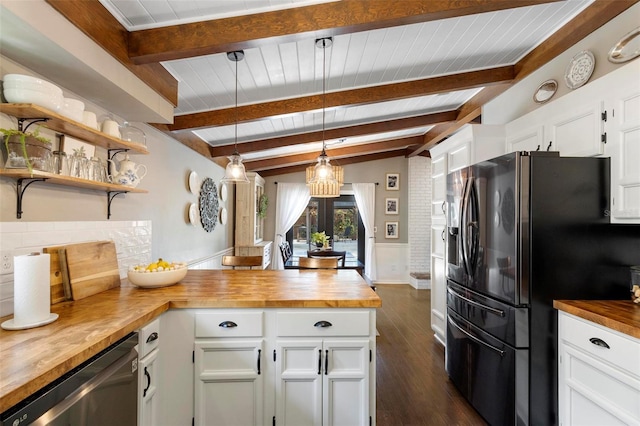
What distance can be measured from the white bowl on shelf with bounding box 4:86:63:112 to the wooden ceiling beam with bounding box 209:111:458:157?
288cm

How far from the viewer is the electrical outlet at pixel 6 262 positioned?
4.38 ft

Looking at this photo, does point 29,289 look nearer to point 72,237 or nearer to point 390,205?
point 72,237

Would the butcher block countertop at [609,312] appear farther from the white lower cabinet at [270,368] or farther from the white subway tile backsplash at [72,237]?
the white subway tile backsplash at [72,237]

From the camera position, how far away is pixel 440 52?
8.09 ft

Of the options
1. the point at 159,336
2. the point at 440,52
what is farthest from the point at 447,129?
the point at 159,336

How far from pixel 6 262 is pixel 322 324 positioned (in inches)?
61.4

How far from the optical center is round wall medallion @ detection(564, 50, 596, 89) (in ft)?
6.91

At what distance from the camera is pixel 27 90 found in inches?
50.4

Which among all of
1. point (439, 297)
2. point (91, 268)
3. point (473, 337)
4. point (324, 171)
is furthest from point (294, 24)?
point (439, 297)

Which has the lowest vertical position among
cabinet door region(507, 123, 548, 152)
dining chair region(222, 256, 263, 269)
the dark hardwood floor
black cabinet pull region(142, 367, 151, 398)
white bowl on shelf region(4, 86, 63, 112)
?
the dark hardwood floor

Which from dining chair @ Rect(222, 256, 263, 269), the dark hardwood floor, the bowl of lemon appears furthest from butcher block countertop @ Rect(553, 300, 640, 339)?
dining chair @ Rect(222, 256, 263, 269)

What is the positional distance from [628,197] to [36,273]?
2986 millimetres

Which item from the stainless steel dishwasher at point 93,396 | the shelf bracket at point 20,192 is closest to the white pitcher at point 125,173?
the shelf bracket at point 20,192

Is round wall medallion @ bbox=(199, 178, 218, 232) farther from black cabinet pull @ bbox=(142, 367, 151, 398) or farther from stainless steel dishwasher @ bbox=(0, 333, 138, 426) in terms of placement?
Result: stainless steel dishwasher @ bbox=(0, 333, 138, 426)
